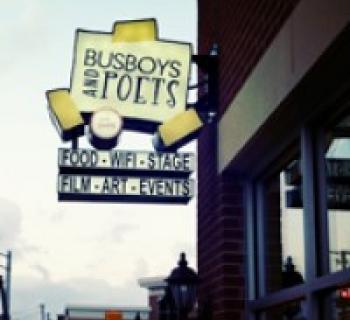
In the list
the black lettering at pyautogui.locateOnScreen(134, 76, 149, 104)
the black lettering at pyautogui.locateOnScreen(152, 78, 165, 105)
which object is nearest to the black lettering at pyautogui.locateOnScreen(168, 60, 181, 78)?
the black lettering at pyautogui.locateOnScreen(152, 78, 165, 105)

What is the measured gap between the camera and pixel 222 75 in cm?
724

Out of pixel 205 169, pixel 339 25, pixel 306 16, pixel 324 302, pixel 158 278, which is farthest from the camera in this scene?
pixel 158 278

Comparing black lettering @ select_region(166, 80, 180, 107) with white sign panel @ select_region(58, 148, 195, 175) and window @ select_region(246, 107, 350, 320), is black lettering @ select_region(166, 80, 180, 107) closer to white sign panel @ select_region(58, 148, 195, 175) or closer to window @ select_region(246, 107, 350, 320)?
white sign panel @ select_region(58, 148, 195, 175)

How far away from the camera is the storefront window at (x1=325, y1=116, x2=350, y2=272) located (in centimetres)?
496

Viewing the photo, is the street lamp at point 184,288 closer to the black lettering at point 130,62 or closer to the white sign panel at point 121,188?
the white sign panel at point 121,188

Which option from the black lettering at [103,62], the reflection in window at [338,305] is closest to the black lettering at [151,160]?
the black lettering at [103,62]

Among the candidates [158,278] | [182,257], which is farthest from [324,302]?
[158,278]

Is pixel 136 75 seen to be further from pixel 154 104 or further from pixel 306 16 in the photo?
pixel 306 16

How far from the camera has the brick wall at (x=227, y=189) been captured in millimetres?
6234

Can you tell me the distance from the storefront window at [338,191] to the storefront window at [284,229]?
48 centimetres

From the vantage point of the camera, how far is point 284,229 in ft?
20.1

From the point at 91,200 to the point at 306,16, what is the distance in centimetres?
332

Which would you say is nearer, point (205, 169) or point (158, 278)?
point (205, 169)

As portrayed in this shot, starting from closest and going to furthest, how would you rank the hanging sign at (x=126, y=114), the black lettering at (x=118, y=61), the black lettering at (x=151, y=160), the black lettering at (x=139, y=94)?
the hanging sign at (x=126, y=114), the black lettering at (x=139, y=94), the black lettering at (x=118, y=61), the black lettering at (x=151, y=160)
